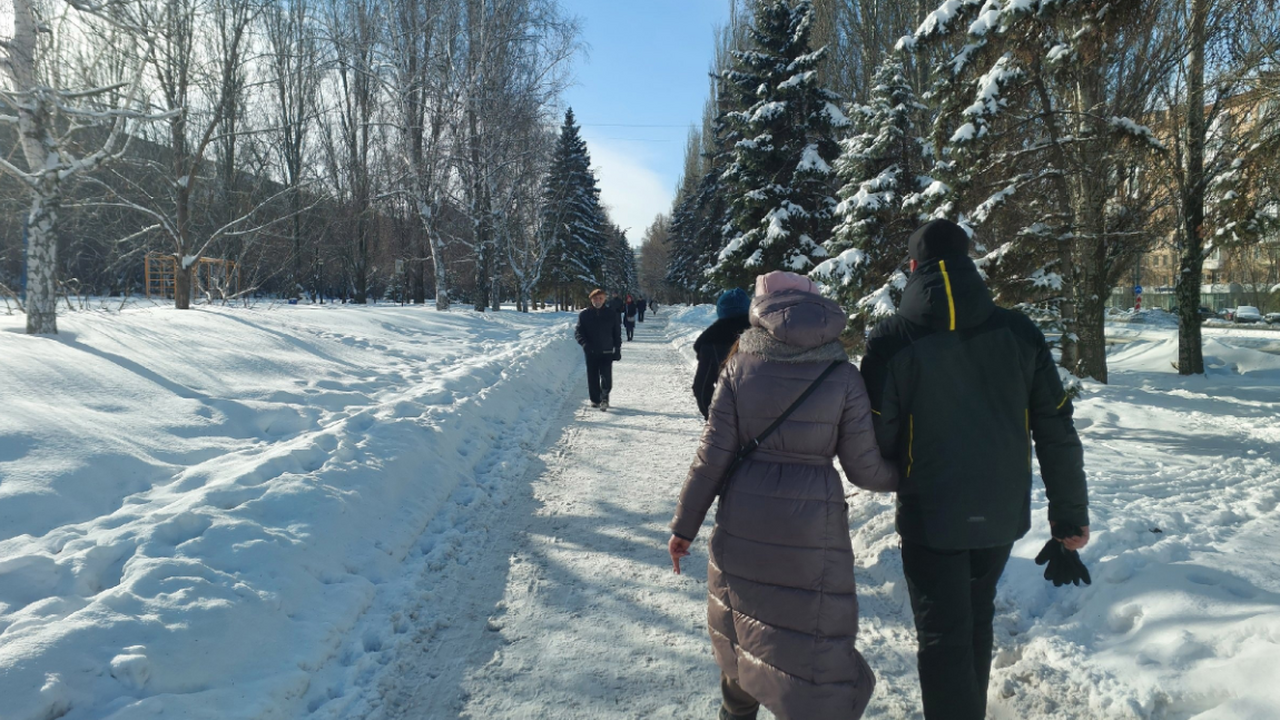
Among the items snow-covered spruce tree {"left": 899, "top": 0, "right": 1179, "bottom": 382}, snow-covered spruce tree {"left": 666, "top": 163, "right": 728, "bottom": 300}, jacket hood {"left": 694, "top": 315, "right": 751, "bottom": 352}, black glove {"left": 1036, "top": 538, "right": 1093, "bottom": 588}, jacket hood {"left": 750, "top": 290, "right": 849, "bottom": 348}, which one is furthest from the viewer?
snow-covered spruce tree {"left": 666, "top": 163, "right": 728, "bottom": 300}

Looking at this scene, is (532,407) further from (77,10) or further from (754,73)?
(754,73)

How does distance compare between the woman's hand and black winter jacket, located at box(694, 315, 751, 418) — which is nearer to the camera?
the woman's hand

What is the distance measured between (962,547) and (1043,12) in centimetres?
701

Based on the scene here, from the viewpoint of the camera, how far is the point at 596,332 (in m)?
9.73

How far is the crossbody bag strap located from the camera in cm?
215

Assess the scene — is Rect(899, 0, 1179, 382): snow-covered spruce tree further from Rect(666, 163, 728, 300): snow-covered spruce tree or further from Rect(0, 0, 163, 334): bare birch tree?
Rect(666, 163, 728, 300): snow-covered spruce tree

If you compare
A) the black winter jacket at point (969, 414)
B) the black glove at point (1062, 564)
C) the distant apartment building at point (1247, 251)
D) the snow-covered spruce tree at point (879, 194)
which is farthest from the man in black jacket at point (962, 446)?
the snow-covered spruce tree at point (879, 194)

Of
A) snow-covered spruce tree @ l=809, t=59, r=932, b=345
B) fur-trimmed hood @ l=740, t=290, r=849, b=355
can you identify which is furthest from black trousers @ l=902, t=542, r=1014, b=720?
snow-covered spruce tree @ l=809, t=59, r=932, b=345

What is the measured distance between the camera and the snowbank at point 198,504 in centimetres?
271

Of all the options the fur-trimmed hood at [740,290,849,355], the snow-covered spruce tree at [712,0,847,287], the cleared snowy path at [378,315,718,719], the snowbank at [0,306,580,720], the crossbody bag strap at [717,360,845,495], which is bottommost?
the cleared snowy path at [378,315,718,719]

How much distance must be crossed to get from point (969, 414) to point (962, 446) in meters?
0.11

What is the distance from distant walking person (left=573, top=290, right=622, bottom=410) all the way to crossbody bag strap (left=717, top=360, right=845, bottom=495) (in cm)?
743

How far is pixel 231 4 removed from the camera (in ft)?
41.3

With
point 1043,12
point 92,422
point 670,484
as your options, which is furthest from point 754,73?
point 92,422
